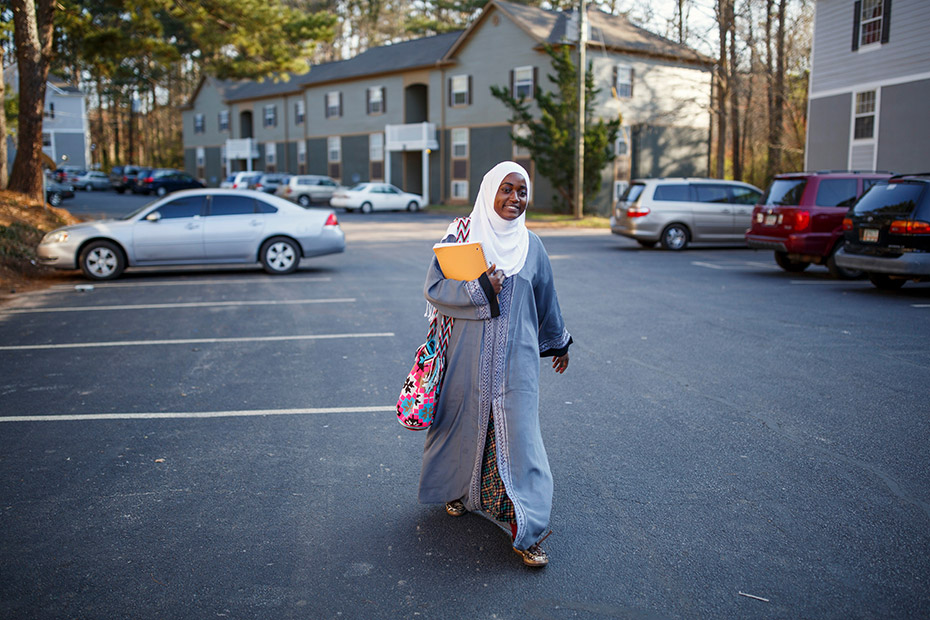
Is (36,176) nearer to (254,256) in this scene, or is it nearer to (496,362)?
(254,256)

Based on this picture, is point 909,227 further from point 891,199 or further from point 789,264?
point 789,264

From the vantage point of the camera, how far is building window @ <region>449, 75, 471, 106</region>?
38938mm

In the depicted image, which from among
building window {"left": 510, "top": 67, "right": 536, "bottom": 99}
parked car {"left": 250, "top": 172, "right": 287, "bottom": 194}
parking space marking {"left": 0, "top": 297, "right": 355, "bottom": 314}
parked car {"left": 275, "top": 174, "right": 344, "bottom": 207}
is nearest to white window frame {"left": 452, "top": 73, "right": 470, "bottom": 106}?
building window {"left": 510, "top": 67, "right": 536, "bottom": 99}

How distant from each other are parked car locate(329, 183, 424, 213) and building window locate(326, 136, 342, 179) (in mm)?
10584

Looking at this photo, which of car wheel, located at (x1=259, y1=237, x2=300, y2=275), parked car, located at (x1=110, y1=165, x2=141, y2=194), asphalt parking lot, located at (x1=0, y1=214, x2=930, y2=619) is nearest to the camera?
asphalt parking lot, located at (x1=0, y1=214, x2=930, y2=619)

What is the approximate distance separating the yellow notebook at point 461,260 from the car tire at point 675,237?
1584 cm

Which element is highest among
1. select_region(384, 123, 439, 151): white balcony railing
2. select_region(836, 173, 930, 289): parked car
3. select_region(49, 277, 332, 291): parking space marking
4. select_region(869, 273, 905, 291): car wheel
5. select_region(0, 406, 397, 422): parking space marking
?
select_region(384, 123, 439, 151): white balcony railing

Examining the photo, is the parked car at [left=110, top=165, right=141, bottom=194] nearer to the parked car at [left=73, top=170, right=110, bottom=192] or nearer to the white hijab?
the parked car at [left=73, top=170, right=110, bottom=192]

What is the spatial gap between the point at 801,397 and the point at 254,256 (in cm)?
1034

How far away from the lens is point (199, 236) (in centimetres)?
1366

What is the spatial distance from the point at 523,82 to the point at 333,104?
15.6 m

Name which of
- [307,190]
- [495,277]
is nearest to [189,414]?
[495,277]

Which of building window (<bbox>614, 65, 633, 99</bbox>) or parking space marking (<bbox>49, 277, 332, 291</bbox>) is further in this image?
building window (<bbox>614, 65, 633, 99</bbox>)

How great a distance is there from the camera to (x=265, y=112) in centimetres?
5300
